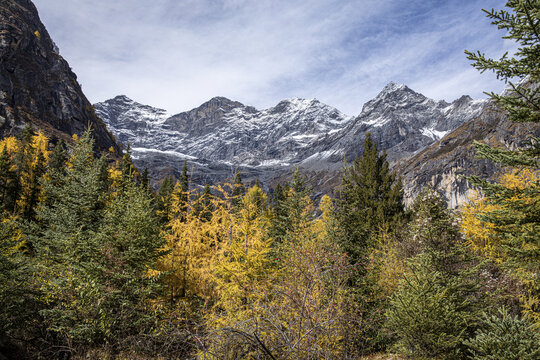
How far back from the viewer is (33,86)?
90.2 metres

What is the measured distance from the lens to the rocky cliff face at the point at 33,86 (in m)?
77.1

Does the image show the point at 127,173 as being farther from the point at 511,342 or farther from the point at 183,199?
the point at 511,342

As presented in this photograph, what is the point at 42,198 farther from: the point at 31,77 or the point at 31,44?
the point at 31,44

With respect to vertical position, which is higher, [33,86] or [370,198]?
[33,86]

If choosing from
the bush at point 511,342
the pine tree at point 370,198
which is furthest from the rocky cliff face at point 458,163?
the bush at point 511,342

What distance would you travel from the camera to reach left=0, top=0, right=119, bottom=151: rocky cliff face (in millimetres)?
77125

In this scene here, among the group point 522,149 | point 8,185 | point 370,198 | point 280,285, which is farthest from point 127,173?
point 522,149

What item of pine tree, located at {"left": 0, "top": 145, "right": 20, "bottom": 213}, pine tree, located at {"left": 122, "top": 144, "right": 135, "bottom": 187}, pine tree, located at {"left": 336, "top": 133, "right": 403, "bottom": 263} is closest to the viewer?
pine tree, located at {"left": 122, "top": 144, "right": 135, "bottom": 187}

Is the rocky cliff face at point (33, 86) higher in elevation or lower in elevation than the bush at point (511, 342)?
higher

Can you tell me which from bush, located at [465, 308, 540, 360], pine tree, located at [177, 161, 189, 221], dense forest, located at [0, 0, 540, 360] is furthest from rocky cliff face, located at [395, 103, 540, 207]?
bush, located at [465, 308, 540, 360]

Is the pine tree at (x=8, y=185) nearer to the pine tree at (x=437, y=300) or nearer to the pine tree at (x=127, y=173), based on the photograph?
the pine tree at (x=127, y=173)

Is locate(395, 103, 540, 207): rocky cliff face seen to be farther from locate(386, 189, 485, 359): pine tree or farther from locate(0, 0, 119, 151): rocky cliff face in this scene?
locate(0, 0, 119, 151): rocky cliff face

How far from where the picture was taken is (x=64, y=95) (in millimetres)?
100812

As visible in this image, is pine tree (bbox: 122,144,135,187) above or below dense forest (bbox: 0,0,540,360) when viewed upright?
above
